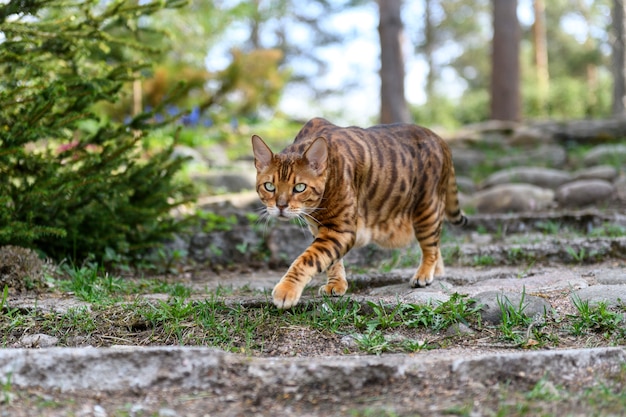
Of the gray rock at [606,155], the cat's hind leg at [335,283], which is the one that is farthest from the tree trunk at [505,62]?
the cat's hind leg at [335,283]

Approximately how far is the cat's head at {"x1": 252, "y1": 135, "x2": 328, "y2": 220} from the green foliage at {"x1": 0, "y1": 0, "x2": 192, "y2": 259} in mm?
1535

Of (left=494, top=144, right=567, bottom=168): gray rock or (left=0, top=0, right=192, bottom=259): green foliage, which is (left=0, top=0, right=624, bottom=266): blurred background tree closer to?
(left=0, top=0, right=192, bottom=259): green foliage

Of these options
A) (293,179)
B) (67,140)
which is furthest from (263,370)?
(67,140)

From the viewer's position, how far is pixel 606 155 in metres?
9.88

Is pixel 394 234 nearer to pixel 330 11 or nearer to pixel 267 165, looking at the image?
pixel 267 165

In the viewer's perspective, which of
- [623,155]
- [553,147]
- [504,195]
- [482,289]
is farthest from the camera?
[553,147]

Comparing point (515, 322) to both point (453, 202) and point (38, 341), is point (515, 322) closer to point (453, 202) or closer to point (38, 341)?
point (453, 202)

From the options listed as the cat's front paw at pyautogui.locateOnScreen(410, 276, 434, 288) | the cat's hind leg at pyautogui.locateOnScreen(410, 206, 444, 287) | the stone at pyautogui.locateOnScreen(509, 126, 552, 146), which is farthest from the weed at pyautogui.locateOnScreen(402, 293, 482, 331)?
the stone at pyautogui.locateOnScreen(509, 126, 552, 146)

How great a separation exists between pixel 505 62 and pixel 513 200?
7612 mm

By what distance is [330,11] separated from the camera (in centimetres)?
2661

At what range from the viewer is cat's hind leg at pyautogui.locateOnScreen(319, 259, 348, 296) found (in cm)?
438

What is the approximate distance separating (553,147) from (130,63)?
876 cm

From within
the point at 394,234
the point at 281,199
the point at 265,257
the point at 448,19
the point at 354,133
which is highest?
the point at 448,19

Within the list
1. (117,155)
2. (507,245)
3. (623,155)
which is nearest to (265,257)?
(117,155)
